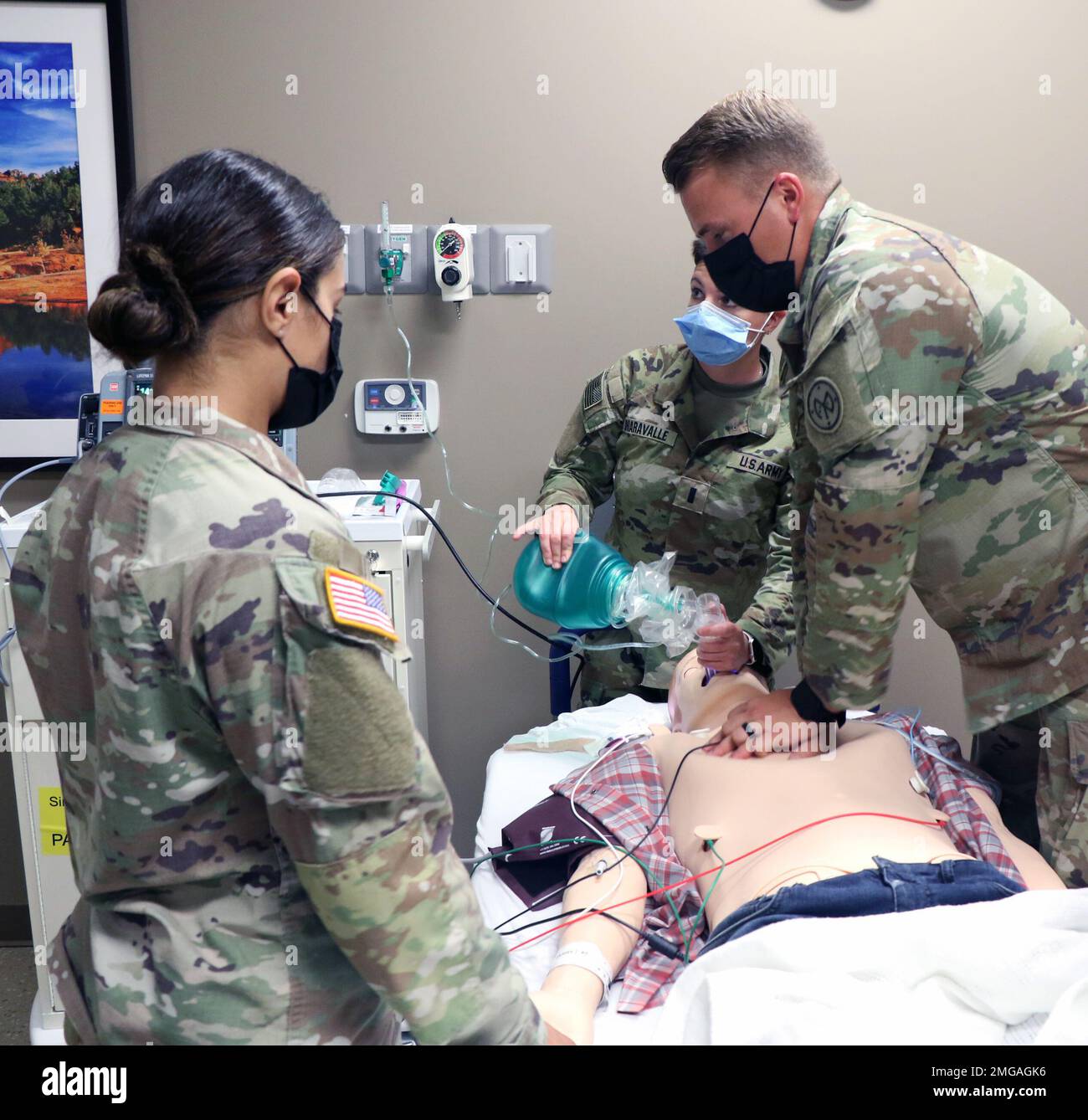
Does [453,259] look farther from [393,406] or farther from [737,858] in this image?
[737,858]

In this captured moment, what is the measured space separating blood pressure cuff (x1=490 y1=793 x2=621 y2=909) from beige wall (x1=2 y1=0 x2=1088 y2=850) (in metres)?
0.98

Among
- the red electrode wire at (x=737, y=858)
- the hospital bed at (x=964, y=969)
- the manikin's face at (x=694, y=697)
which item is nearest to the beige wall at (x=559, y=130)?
the manikin's face at (x=694, y=697)

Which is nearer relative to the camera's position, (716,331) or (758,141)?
(758,141)

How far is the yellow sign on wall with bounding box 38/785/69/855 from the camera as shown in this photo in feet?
6.06

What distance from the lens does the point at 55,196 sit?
7.14ft

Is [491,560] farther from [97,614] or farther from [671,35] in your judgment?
[97,614]

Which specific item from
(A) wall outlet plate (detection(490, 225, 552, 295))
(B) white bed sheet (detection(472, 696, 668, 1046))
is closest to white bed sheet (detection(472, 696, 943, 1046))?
(B) white bed sheet (detection(472, 696, 668, 1046))

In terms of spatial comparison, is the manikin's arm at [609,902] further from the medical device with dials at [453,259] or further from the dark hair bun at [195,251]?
the medical device with dials at [453,259]

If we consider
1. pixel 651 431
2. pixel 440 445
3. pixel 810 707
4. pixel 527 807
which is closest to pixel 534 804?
pixel 527 807

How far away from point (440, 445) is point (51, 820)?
3.83ft

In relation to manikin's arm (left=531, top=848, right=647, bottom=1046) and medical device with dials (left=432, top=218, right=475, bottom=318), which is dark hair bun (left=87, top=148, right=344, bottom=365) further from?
medical device with dials (left=432, top=218, right=475, bottom=318)

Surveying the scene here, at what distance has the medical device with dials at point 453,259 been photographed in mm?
2209

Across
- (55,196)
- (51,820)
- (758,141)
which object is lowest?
(51,820)
